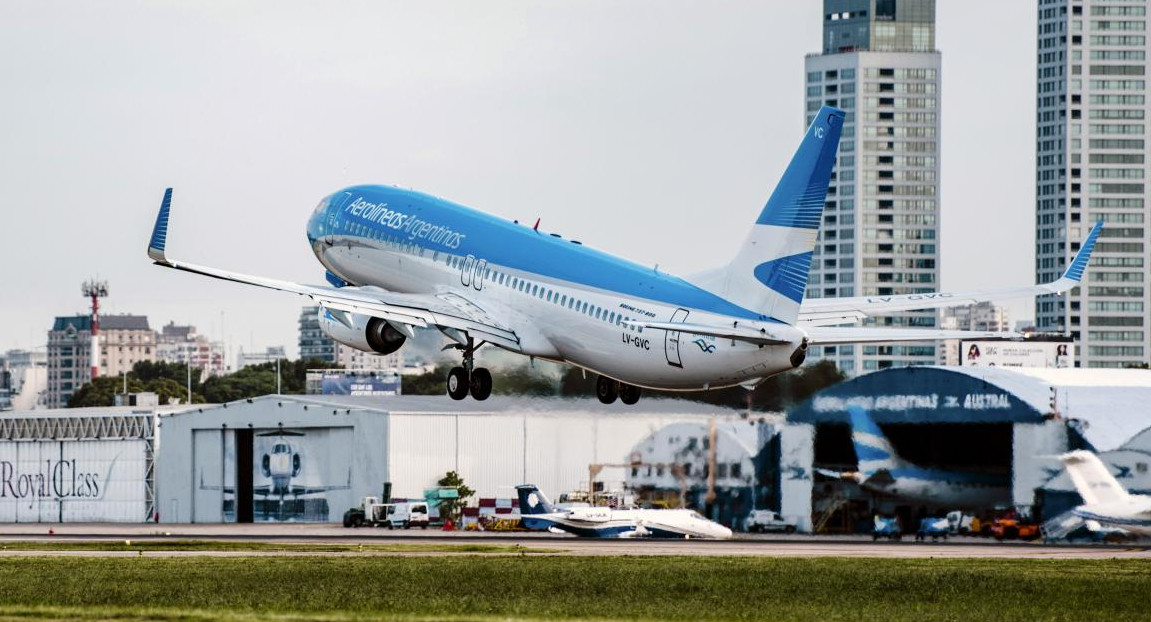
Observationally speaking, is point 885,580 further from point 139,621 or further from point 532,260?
point 139,621

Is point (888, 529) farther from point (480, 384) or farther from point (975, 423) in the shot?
point (480, 384)

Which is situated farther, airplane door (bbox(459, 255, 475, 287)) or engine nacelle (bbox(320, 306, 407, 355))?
airplane door (bbox(459, 255, 475, 287))

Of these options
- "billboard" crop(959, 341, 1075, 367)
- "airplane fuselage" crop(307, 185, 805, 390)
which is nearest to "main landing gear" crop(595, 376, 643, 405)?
"airplane fuselage" crop(307, 185, 805, 390)

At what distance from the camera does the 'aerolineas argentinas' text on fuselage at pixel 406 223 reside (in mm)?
72312

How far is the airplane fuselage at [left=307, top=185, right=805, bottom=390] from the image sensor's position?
6153cm

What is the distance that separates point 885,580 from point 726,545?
97.4 feet

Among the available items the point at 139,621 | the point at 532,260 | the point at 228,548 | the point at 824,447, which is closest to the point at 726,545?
the point at 824,447

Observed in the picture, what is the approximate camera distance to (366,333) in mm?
69688

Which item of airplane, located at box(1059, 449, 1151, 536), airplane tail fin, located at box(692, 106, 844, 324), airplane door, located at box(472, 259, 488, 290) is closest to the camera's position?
airplane tail fin, located at box(692, 106, 844, 324)

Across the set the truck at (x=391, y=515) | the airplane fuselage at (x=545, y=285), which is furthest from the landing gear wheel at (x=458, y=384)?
the truck at (x=391, y=515)

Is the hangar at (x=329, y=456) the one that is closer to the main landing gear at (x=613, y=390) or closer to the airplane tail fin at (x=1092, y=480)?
the airplane tail fin at (x=1092, y=480)

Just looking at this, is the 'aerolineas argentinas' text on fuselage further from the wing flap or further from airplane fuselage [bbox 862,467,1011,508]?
airplane fuselage [bbox 862,467,1011,508]

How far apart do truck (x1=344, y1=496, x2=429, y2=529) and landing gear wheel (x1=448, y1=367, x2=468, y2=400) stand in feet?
228

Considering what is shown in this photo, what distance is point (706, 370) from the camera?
61.5m
